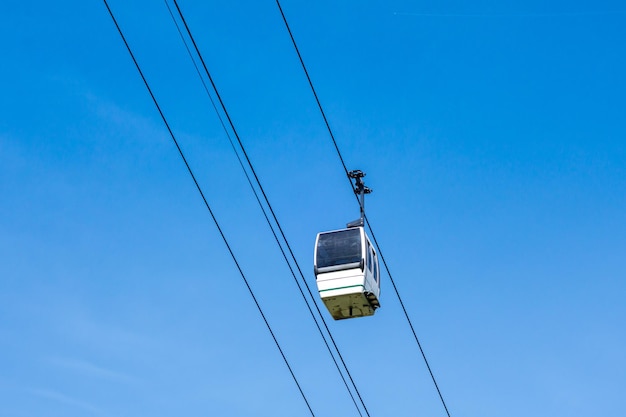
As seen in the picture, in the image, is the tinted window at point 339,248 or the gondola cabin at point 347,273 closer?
the gondola cabin at point 347,273

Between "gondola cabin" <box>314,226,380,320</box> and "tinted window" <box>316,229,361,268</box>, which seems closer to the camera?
"gondola cabin" <box>314,226,380,320</box>

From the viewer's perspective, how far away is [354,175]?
25375 millimetres

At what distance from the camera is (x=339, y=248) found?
24828 mm

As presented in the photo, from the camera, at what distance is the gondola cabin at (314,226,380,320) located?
23.7 metres

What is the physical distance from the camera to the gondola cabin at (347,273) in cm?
2369

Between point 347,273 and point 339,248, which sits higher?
point 339,248

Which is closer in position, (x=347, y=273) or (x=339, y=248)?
(x=347, y=273)

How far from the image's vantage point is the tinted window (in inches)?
963

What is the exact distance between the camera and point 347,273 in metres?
24.0

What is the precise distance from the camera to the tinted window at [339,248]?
24453 millimetres

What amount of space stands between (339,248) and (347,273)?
39.3 inches

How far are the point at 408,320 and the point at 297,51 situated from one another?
21.8 ft

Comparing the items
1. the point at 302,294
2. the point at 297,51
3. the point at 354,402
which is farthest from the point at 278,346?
the point at 297,51

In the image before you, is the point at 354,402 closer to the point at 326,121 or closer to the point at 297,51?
the point at 326,121
